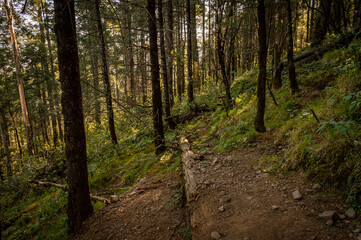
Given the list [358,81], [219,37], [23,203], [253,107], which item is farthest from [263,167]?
[23,203]

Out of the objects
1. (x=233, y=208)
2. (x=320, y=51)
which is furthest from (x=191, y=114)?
(x=233, y=208)

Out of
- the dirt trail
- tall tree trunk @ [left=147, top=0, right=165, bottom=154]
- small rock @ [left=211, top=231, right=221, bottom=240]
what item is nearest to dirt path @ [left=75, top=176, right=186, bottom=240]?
the dirt trail

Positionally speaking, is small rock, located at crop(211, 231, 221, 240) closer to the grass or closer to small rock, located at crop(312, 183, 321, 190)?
the grass

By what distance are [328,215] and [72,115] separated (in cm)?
428

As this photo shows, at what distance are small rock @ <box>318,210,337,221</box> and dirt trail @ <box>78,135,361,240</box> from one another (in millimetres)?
54

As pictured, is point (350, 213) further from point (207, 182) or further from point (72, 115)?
point (72, 115)

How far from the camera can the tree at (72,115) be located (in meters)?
3.28

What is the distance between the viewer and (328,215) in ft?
7.07

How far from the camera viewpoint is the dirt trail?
7.45 feet

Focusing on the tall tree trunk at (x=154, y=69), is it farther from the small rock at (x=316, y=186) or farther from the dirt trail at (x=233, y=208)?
the small rock at (x=316, y=186)

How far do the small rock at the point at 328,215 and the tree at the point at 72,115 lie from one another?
4.11 metres

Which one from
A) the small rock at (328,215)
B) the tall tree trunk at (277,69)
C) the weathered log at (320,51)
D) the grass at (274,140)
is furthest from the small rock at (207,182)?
the weathered log at (320,51)

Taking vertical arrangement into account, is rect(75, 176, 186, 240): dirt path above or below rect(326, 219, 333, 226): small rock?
below

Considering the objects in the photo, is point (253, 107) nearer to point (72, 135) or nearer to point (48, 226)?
point (72, 135)
